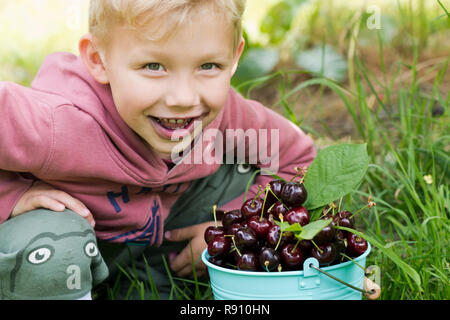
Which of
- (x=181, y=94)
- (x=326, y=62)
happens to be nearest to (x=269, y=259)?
(x=181, y=94)

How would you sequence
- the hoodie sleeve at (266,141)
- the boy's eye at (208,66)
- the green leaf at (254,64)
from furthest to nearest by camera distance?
the green leaf at (254,64) → the hoodie sleeve at (266,141) → the boy's eye at (208,66)

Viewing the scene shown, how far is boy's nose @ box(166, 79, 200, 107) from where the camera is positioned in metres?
1.27

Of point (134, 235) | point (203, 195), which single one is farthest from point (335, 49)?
point (134, 235)

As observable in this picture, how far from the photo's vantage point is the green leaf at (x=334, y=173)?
3.91 ft

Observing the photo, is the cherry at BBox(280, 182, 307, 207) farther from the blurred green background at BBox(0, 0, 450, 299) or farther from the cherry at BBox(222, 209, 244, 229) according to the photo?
the blurred green background at BBox(0, 0, 450, 299)

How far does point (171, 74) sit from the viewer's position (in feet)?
4.18

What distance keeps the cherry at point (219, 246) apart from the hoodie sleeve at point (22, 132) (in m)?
0.45

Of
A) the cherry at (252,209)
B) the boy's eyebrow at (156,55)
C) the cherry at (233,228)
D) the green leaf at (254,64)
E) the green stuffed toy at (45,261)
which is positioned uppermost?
the boy's eyebrow at (156,55)

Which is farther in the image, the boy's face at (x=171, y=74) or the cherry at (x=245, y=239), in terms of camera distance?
the boy's face at (x=171, y=74)

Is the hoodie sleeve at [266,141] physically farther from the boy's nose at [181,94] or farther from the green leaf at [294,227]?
the green leaf at [294,227]

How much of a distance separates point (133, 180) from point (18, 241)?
1.07 feet

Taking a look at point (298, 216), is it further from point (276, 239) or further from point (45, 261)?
point (45, 261)

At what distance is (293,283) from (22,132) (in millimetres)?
676

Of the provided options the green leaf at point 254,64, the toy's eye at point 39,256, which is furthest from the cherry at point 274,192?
the green leaf at point 254,64
